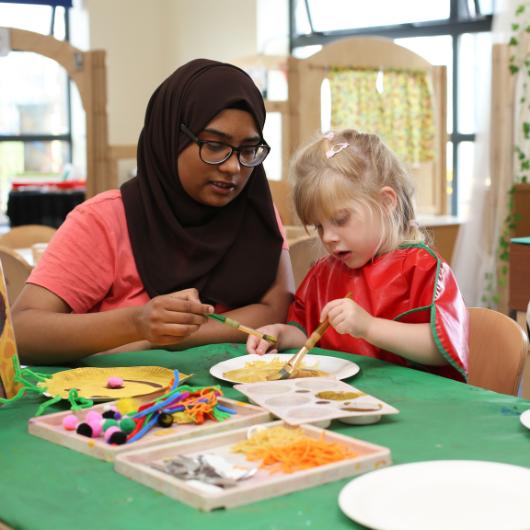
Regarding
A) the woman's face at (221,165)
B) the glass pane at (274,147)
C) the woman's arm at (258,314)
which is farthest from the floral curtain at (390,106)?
the woman's face at (221,165)

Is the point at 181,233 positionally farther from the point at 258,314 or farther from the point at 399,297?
the point at 399,297

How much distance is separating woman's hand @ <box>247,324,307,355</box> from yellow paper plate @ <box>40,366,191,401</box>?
0.25m

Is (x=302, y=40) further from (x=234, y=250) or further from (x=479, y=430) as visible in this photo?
(x=479, y=430)

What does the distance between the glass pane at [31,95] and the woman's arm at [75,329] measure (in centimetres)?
732

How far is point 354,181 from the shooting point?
187 centimetres

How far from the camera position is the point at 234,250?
79.7 inches

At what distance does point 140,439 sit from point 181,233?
0.83 metres

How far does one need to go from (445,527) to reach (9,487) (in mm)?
479

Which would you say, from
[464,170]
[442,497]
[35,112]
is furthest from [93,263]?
[35,112]

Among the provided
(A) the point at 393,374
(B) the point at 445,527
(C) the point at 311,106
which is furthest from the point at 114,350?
(C) the point at 311,106

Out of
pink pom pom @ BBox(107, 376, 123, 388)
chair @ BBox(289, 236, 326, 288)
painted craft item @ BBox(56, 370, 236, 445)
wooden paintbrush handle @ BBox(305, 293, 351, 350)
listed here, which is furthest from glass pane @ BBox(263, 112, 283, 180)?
painted craft item @ BBox(56, 370, 236, 445)

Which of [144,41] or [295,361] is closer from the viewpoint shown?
[295,361]

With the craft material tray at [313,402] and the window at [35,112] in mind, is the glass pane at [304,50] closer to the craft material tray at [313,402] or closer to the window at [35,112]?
the window at [35,112]

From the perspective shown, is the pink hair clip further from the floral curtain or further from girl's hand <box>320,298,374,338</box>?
the floral curtain
